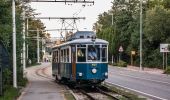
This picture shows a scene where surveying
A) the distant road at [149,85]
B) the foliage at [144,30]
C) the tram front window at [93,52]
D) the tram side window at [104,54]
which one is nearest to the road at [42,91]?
the tram front window at [93,52]

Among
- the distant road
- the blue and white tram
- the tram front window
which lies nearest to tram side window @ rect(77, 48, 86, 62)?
the blue and white tram

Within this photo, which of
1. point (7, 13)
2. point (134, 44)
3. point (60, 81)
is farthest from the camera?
point (134, 44)

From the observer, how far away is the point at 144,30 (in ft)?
236

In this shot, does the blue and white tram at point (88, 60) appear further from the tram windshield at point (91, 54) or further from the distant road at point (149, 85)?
the distant road at point (149, 85)


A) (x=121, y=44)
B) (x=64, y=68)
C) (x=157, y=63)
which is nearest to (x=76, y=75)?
(x=64, y=68)

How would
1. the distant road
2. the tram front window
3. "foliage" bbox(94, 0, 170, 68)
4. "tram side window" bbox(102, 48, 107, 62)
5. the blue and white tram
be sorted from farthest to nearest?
1. "foliage" bbox(94, 0, 170, 68)
2. "tram side window" bbox(102, 48, 107, 62)
3. the tram front window
4. the blue and white tram
5. the distant road

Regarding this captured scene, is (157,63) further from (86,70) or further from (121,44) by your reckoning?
(86,70)

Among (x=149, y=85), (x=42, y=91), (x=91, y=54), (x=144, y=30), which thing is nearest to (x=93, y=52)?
(x=91, y=54)

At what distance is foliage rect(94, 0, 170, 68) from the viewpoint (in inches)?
2591

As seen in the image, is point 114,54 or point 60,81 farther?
point 114,54

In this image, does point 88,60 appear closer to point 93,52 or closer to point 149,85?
point 93,52

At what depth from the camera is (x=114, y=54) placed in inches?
3789

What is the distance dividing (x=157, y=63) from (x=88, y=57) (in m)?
40.2

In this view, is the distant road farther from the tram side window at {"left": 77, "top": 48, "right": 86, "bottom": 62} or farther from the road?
the road
